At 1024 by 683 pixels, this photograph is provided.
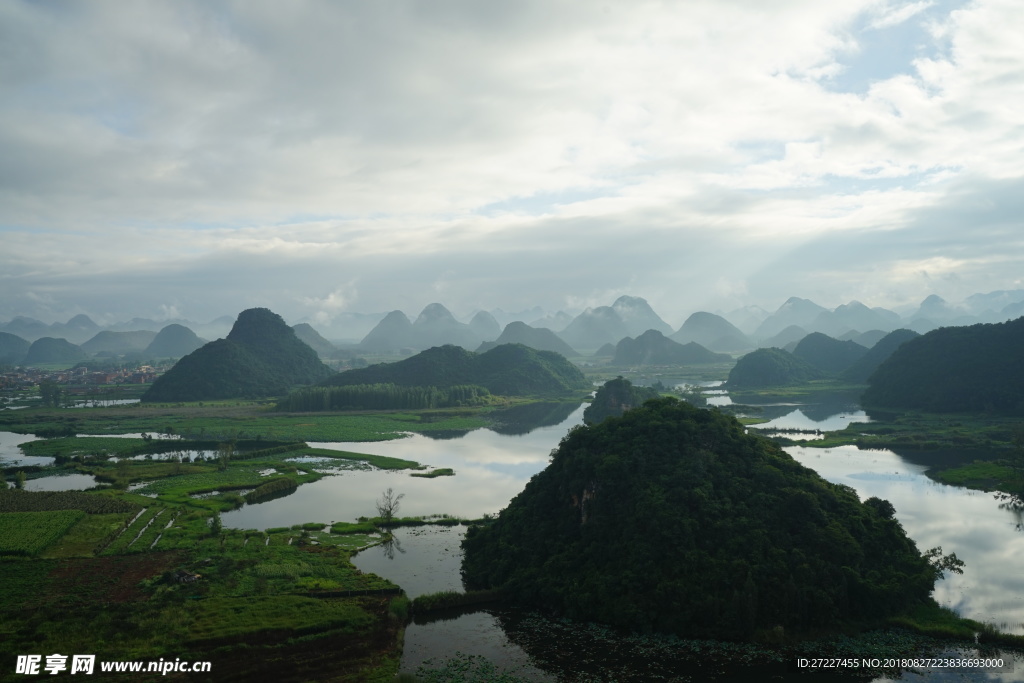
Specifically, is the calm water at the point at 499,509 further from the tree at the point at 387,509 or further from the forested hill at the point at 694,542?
the forested hill at the point at 694,542

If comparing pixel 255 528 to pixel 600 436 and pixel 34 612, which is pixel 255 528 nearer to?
pixel 34 612

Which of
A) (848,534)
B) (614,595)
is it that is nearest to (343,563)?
(614,595)

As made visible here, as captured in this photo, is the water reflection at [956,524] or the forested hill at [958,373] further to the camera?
the forested hill at [958,373]

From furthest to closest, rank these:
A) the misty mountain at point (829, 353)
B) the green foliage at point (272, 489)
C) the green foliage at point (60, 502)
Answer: the misty mountain at point (829, 353)
the green foliage at point (272, 489)
the green foliage at point (60, 502)

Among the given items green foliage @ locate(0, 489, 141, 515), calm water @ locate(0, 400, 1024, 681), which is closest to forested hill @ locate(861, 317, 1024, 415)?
calm water @ locate(0, 400, 1024, 681)

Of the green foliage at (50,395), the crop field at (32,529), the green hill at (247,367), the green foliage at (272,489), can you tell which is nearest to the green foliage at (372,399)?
the green hill at (247,367)

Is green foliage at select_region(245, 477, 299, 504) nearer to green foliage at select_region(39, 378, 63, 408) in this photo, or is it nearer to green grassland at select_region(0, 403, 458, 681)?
green grassland at select_region(0, 403, 458, 681)

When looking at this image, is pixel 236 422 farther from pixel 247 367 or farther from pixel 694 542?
pixel 694 542
